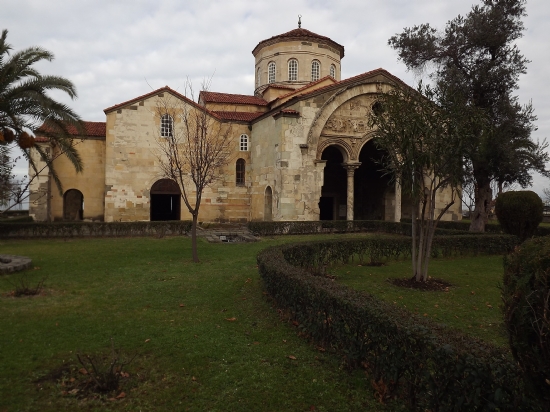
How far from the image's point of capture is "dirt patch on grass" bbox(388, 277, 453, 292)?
902cm

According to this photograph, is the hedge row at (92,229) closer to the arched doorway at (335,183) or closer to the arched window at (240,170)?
the arched window at (240,170)

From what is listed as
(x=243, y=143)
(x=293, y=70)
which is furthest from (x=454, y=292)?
(x=293, y=70)

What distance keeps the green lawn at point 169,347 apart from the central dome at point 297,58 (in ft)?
66.4

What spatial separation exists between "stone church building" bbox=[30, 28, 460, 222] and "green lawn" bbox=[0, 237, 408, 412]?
37.6 feet

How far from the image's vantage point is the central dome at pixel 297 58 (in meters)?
27.0

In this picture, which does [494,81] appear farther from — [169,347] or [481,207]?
[169,347]

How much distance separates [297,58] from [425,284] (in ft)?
71.1

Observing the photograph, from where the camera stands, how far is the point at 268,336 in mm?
5922

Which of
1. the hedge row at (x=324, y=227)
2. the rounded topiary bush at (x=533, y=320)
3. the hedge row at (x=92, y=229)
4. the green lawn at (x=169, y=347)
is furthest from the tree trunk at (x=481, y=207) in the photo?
the rounded topiary bush at (x=533, y=320)

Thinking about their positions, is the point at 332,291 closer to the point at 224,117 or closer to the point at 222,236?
the point at 222,236

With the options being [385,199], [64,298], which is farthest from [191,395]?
[385,199]

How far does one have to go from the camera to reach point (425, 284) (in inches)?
364

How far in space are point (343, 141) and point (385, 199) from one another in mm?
7070

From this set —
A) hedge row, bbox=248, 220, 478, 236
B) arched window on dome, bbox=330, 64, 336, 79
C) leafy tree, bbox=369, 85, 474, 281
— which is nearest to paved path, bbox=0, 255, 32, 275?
leafy tree, bbox=369, 85, 474, 281
